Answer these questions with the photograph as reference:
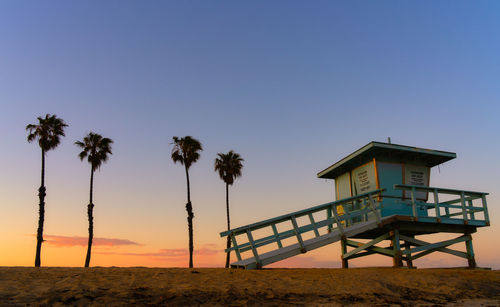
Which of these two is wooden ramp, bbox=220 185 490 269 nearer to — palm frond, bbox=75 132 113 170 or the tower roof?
the tower roof

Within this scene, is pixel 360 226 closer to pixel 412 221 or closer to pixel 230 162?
pixel 412 221

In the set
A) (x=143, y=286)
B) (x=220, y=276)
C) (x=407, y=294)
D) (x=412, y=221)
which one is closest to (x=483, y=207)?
(x=412, y=221)

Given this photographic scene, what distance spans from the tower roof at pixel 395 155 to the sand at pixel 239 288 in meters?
6.74

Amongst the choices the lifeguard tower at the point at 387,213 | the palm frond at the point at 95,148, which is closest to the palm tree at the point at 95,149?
the palm frond at the point at 95,148

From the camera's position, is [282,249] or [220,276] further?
[282,249]

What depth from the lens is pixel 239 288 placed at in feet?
29.2

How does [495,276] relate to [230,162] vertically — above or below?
below

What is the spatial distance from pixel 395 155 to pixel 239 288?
11.8 metres

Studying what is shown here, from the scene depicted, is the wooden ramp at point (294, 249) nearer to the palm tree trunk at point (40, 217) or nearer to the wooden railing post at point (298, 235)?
the wooden railing post at point (298, 235)

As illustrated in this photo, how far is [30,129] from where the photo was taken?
1329 inches

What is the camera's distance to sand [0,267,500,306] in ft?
25.8

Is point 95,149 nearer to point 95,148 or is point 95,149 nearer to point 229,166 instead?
point 95,148

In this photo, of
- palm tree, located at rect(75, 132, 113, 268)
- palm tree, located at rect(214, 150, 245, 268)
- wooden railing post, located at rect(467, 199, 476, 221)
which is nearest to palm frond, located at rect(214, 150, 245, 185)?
palm tree, located at rect(214, 150, 245, 268)

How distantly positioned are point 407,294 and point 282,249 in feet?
15.9
